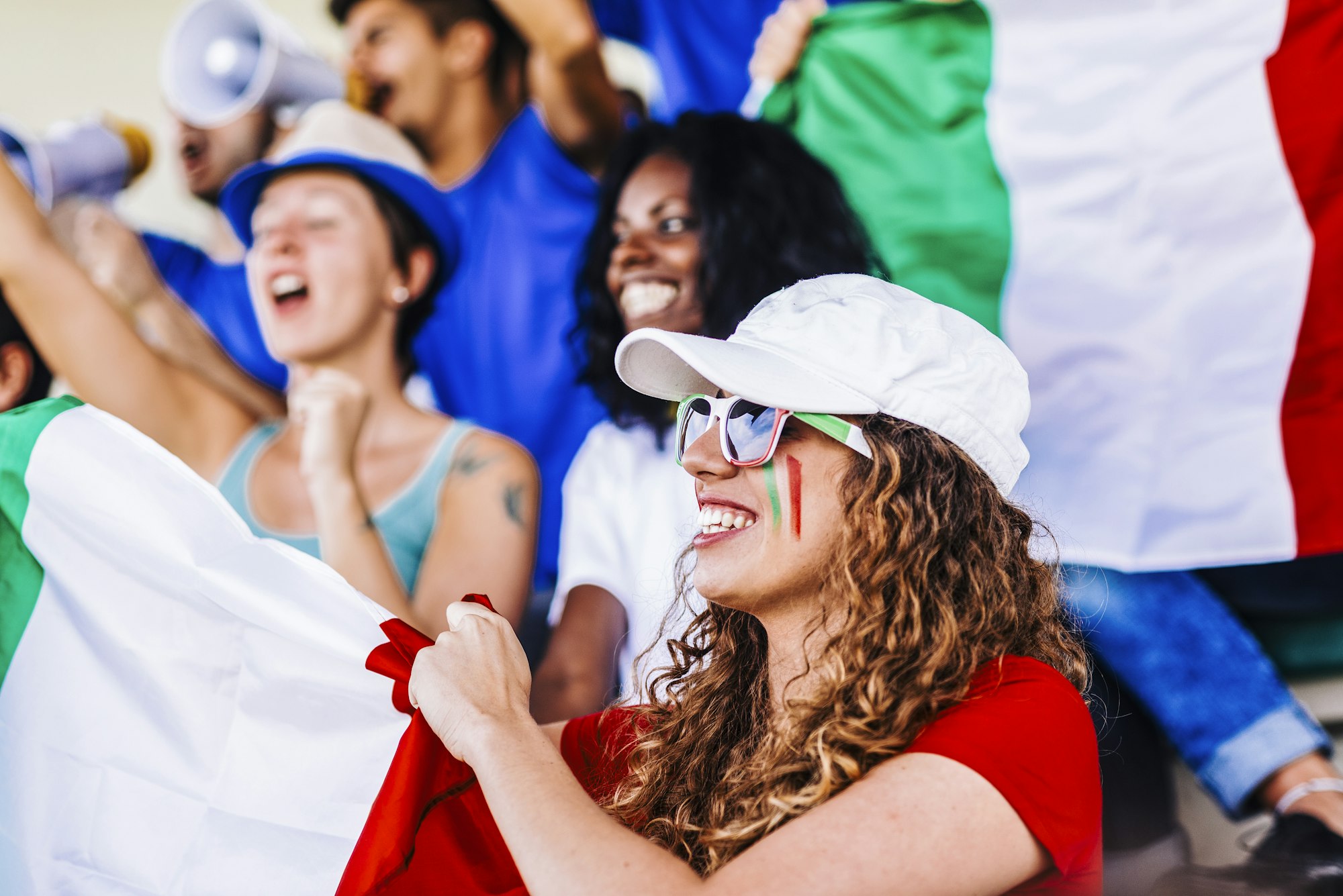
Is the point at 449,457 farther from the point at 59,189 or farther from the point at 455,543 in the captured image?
the point at 59,189

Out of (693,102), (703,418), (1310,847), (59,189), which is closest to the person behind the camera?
(703,418)

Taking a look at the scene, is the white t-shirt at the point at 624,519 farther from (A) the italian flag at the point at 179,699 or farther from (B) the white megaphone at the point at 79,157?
(B) the white megaphone at the point at 79,157

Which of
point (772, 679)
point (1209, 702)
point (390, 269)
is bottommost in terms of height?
point (1209, 702)

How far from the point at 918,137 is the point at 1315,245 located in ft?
2.38

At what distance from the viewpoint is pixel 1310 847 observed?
6.05 feet

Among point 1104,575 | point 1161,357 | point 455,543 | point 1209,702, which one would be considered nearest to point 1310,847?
point 1209,702

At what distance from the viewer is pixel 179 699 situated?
1539 mm

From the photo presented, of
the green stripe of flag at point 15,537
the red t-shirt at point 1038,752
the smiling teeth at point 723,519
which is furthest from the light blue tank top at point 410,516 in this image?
the red t-shirt at point 1038,752

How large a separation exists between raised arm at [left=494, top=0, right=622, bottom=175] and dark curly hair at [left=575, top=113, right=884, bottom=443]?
0.62ft

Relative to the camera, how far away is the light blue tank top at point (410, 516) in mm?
2512

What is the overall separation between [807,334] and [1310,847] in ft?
3.81

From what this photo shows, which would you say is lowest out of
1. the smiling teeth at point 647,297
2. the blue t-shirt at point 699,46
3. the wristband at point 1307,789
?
the wristband at point 1307,789

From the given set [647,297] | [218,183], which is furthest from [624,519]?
[218,183]

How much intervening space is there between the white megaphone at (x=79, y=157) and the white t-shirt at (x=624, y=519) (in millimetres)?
1580
